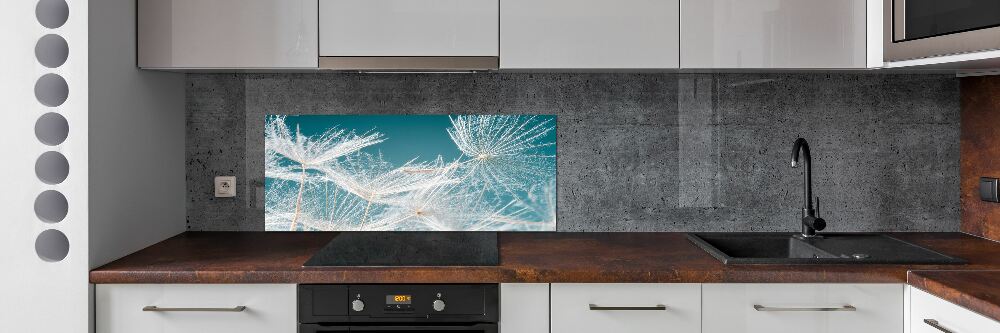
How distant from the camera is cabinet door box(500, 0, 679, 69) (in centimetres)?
214

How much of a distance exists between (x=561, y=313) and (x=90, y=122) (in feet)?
4.32

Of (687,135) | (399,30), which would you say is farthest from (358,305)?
(687,135)

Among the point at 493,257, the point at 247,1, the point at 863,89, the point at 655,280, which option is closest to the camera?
the point at 655,280

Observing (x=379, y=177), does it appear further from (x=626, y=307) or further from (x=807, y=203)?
(x=807, y=203)

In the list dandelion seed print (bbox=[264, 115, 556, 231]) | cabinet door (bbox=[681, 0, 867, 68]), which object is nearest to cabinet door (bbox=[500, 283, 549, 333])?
dandelion seed print (bbox=[264, 115, 556, 231])

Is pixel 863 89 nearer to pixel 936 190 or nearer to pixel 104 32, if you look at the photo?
pixel 936 190

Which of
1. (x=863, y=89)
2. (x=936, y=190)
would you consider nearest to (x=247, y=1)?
(x=863, y=89)

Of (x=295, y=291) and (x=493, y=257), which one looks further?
(x=493, y=257)

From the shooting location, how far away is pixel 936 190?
251 centimetres

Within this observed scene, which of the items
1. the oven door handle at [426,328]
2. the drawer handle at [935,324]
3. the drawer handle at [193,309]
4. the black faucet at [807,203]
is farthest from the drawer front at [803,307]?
the drawer handle at [193,309]
